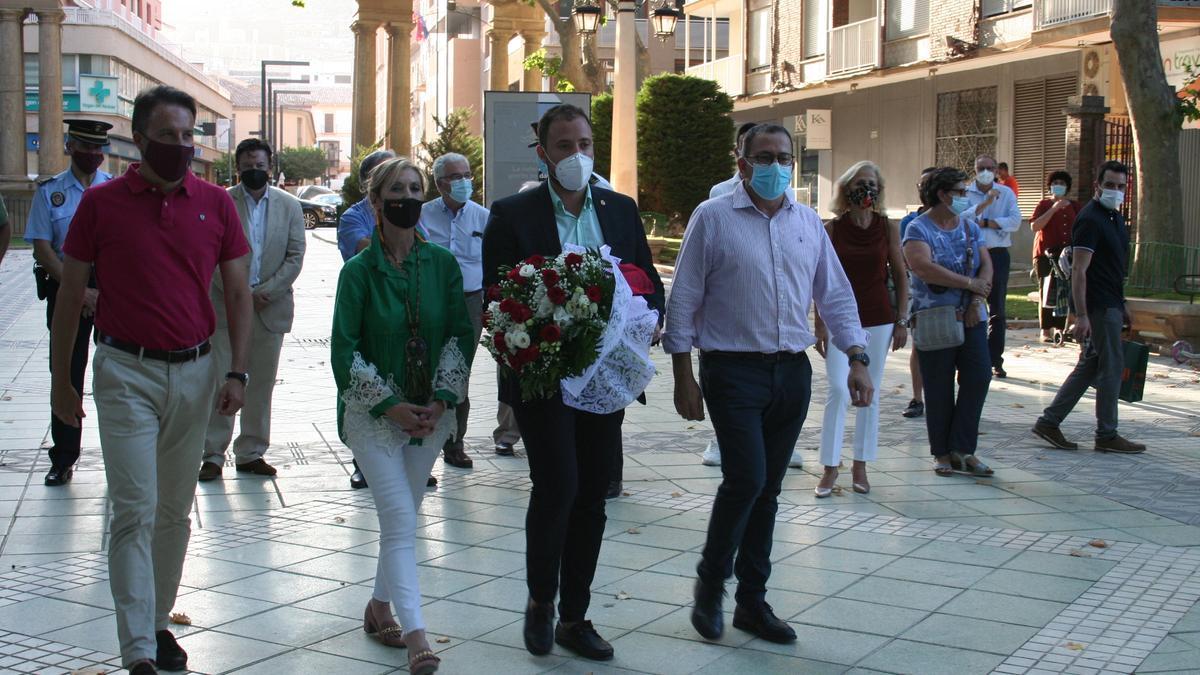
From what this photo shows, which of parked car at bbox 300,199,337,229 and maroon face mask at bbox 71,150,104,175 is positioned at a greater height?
parked car at bbox 300,199,337,229

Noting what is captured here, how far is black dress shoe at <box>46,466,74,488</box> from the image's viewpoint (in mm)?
8289

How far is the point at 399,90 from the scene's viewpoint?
134 ft

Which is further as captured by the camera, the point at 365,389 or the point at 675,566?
the point at 675,566

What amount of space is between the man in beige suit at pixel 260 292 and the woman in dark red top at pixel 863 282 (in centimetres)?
334

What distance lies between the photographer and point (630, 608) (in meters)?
5.85

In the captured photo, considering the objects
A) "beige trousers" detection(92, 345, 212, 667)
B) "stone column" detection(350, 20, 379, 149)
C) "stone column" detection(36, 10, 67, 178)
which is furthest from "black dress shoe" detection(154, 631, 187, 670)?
"stone column" detection(36, 10, 67, 178)

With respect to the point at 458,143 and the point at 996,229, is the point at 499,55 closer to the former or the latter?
the point at 458,143

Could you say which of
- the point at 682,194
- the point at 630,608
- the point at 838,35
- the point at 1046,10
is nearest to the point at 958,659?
the point at 630,608

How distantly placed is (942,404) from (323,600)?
460 cm

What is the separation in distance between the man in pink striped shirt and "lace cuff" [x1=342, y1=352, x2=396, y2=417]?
3.77 ft

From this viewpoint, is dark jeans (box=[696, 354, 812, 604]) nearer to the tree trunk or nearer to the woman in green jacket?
the woman in green jacket

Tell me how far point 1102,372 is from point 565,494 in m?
5.90

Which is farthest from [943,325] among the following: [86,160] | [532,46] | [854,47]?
[532,46]

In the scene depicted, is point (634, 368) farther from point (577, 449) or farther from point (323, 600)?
point (323, 600)
